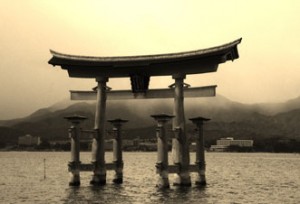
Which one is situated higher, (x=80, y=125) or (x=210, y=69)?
(x=210, y=69)

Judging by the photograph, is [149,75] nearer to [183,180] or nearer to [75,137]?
[75,137]

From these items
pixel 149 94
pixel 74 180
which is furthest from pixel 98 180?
pixel 149 94

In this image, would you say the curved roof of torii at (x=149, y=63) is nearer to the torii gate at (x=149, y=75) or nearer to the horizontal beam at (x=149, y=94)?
the torii gate at (x=149, y=75)

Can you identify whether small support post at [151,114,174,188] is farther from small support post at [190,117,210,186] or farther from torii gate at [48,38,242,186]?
small support post at [190,117,210,186]

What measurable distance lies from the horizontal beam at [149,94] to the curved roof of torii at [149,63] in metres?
1.14

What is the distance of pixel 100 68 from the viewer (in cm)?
2827

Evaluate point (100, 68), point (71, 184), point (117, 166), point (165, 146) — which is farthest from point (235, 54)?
point (71, 184)

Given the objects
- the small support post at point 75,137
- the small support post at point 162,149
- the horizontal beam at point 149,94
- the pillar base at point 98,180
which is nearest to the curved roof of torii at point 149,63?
the horizontal beam at point 149,94

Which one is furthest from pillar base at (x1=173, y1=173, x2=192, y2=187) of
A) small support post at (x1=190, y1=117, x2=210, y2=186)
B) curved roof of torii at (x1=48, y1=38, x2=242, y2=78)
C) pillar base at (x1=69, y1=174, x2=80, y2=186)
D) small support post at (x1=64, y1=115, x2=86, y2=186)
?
pillar base at (x1=69, y1=174, x2=80, y2=186)

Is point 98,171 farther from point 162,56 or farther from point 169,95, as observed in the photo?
point 162,56

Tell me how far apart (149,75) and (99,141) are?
5248mm

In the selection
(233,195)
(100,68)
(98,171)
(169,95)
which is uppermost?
(100,68)

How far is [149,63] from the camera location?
88.0ft

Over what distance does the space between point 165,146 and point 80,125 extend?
5.74 metres
